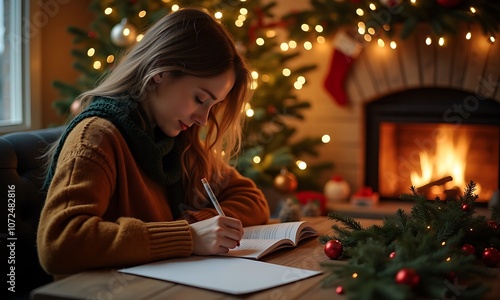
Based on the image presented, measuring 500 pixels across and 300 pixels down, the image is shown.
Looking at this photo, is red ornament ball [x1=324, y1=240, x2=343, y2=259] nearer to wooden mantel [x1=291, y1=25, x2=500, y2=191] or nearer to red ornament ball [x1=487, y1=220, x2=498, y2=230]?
red ornament ball [x1=487, y1=220, x2=498, y2=230]

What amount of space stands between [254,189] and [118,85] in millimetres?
477

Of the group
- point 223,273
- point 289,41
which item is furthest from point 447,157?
point 223,273

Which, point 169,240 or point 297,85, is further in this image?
point 297,85

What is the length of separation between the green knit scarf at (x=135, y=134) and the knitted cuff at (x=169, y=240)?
257 mm

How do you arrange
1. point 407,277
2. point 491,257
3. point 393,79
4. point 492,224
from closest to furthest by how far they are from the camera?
point 407,277
point 491,257
point 492,224
point 393,79

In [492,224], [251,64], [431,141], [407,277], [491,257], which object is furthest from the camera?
[431,141]

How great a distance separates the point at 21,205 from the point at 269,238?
63cm

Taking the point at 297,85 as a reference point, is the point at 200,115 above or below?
below

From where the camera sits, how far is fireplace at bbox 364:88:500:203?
11.7 feet

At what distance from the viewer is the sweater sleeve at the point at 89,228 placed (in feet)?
4.23

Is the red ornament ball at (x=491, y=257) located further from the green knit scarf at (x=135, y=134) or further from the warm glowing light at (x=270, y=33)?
the warm glowing light at (x=270, y=33)

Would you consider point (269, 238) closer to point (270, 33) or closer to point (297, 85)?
point (297, 85)

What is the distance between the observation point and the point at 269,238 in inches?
63.0

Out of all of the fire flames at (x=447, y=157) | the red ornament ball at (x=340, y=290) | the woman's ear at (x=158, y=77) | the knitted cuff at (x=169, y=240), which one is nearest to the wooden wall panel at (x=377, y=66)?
the fire flames at (x=447, y=157)
